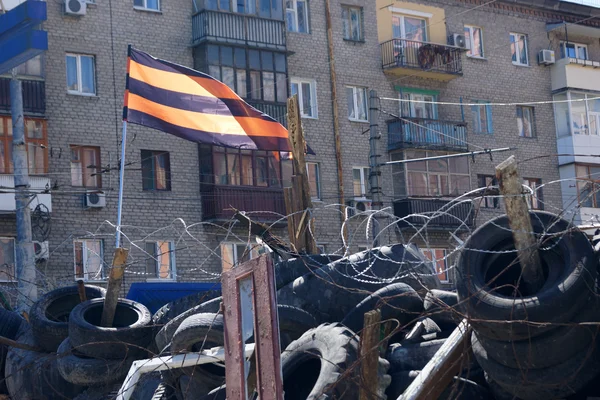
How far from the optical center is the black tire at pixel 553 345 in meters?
8.07

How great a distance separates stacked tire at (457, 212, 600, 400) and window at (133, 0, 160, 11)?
24879mm

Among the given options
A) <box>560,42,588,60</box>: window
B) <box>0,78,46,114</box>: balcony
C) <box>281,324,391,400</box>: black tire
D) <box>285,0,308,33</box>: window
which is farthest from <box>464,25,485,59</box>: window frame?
<box>281,324,391,400</box>: black tire

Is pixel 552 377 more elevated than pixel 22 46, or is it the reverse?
pixel 22 46

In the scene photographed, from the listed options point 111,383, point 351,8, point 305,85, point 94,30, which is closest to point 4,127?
point 94,30

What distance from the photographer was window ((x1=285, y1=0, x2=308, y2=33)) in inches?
1380

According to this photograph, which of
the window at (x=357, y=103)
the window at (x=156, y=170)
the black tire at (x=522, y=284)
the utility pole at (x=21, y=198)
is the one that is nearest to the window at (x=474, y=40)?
the window at (x=357, y=103)

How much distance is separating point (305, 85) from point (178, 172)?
20.0 feet

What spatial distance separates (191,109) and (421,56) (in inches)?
718

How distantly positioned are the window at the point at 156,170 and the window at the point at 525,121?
15704 mm

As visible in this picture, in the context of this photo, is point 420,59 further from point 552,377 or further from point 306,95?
point 552,377

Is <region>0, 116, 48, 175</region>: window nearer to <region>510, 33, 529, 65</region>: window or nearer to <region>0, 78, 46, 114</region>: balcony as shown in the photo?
<region>0, 78, 46, 114</region>: balcony

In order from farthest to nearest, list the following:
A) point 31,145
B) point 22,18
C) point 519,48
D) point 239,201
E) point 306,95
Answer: point 519,48 < point 306,95 < point 239,201 < point 31,145 < point 22,18

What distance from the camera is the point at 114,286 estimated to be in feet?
38.5

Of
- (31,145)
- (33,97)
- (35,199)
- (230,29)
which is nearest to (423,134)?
(230,29)
